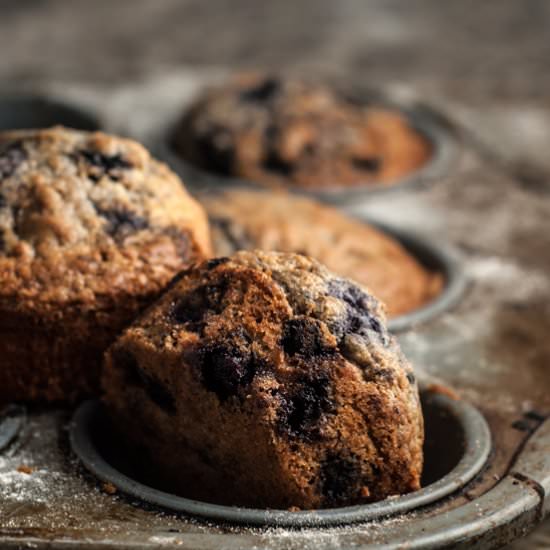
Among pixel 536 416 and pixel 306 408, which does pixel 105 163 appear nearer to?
pixel 306 408

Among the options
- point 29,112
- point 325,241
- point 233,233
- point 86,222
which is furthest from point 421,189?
point 86,222

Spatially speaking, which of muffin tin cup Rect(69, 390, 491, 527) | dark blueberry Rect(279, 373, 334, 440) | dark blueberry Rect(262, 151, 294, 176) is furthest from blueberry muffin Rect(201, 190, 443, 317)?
dark blueberry Rect(279, 373, 334, 440)

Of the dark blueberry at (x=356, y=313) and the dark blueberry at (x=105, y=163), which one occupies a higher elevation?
the dark blueberry at (x=105, y=163)

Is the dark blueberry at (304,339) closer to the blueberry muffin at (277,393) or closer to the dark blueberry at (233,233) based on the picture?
the blueberry muffin at (277,393)

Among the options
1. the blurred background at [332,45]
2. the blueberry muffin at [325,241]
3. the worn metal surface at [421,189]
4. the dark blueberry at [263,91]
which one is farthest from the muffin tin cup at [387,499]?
the blurred background at [332,45]

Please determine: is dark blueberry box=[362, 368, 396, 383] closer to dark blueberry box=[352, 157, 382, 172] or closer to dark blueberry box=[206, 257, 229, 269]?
dark blueberry box=[206, 257, 229, 269]

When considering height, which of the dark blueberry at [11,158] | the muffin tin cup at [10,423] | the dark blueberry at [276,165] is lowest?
the dark blueberry at [276,165]
